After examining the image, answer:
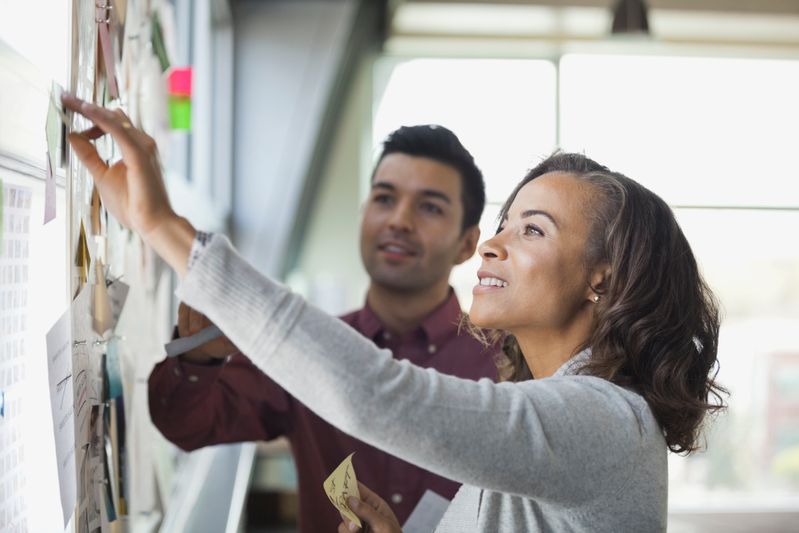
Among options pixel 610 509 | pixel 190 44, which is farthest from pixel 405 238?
pixel 190 44

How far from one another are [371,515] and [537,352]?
32 cm

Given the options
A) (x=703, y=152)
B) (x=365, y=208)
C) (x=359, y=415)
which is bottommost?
(x=359, y=415)

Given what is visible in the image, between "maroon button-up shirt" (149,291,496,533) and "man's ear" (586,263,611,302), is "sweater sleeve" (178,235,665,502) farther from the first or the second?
"maroon button-up shirt" (149,291,496,533)

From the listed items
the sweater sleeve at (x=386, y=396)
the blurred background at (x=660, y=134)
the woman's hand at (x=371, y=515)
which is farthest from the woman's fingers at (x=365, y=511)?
the blurred background at (x=660, y=134)

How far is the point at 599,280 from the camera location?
122cm

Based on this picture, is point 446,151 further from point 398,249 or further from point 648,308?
point 648,308

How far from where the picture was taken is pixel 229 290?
0.82m

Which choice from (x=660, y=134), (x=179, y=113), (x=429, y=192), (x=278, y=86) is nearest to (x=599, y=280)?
(x=429, y=192)

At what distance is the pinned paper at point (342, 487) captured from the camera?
118 cm

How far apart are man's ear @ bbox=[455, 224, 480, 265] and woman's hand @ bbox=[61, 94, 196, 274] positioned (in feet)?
4.25

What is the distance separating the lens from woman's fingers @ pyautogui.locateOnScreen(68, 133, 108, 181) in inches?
38.1

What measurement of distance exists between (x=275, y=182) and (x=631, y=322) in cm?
370

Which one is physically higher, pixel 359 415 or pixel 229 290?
pixel 229 290

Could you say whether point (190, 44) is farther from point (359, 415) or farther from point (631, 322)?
point (359, 415)
